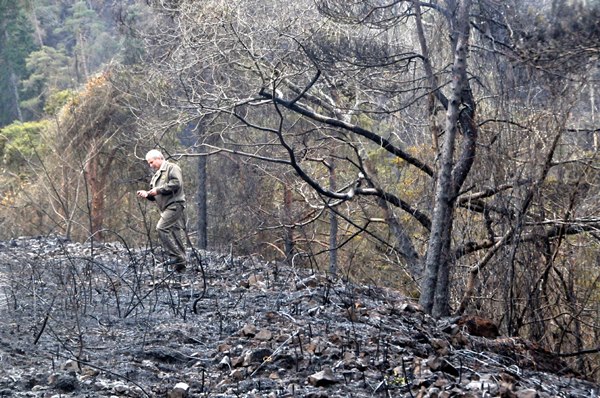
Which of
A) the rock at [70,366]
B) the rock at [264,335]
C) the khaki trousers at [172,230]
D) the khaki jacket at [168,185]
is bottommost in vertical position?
the rock at [70,366]

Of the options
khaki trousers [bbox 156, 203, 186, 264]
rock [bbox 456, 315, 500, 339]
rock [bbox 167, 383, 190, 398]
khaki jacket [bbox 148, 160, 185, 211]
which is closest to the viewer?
rock [bbox 167, 383, 190, 398]

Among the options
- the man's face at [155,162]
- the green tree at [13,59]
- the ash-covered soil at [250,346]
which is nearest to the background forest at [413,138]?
the ash-covered soil at [250,346]

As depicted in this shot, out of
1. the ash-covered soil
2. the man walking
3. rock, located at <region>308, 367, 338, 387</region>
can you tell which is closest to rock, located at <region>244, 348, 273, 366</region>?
the ash-covered soil

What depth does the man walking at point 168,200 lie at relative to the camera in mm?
11773

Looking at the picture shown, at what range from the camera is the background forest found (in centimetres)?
1216

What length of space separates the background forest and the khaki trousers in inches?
42.4

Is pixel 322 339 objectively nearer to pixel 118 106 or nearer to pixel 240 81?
pixel 240 81

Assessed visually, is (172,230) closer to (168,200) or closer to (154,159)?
(168,200)

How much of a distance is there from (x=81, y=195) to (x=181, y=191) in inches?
665

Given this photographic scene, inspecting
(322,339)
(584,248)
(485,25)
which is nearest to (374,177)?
(485,25)

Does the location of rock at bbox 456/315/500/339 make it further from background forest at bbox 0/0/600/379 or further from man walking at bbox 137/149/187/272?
man walking at bbox 137/149/187/272

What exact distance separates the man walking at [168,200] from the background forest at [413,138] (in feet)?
3.59

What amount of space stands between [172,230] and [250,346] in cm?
513

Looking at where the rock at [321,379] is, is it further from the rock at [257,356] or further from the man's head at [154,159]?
the man's head at [154,159]
